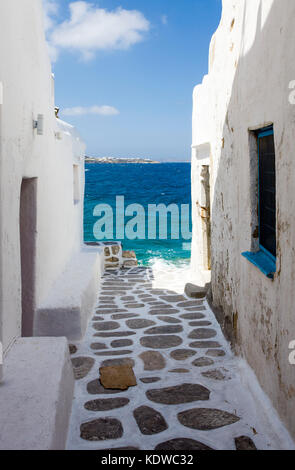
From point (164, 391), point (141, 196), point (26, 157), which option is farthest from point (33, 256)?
point (141, 196)

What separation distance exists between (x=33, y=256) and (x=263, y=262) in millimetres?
2733

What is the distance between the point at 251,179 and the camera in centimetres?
415

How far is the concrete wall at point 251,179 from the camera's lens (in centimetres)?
293

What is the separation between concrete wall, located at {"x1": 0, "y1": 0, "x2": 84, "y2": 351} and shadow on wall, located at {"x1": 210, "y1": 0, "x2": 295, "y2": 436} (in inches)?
83.2

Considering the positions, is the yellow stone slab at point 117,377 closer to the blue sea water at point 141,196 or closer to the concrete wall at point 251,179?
the concrete wall at point 251,179

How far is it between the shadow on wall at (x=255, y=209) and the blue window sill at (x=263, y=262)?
0.32ft

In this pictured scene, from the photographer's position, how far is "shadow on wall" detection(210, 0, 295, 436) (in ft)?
9.56

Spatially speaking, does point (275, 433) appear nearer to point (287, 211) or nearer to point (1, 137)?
point (287, 211)

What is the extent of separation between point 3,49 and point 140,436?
323 cm

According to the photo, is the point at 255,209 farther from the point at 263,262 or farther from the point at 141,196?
the point at 141,196

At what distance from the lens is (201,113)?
26.9 feet

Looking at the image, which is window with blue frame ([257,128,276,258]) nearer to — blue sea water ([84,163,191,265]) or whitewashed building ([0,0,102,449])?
whitewashed building ([0,0,102,449])

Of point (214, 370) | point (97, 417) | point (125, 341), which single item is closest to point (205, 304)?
point (125, 341)

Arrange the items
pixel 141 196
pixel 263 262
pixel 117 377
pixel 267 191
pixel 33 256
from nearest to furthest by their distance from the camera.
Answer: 1. pixel 263 262
2. pixel 267 191
3. pixel 117 377
4. pixel 33 256
5. pixel 141 196
